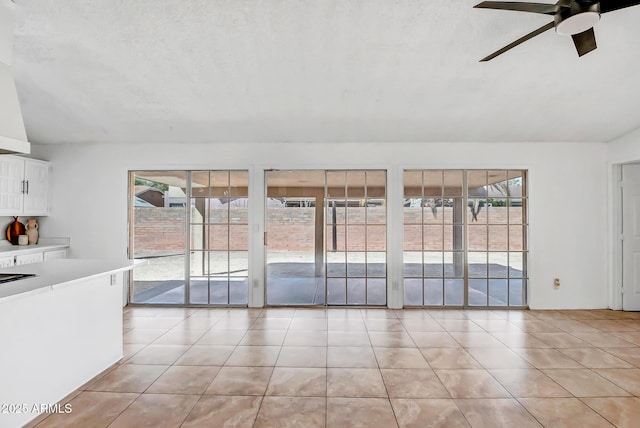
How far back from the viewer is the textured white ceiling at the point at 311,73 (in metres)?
2.52

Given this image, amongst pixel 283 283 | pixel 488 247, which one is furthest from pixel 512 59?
pixel 283 283

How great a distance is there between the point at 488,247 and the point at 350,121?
2553 millimetres

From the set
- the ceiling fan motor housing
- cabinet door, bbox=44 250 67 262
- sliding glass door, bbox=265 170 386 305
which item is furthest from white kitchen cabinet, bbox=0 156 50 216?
the ceiling fan motor housing

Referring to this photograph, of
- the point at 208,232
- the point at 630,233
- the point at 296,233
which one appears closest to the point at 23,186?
the point at 208,232

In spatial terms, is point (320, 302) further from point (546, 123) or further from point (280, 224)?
point (546, 123)

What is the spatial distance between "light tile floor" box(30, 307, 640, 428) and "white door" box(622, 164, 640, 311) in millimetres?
428

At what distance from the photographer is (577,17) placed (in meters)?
1.93

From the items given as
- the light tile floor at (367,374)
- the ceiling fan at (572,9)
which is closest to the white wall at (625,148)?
the light tile floor at (367,374)

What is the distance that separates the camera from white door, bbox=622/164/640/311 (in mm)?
4344

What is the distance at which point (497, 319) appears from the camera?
4035mm

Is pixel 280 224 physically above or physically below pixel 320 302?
above

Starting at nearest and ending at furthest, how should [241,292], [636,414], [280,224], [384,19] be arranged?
[636,414]
[384,19]
[241,292]
[280,224]

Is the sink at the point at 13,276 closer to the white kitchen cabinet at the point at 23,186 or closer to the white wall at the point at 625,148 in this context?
the white kitchen cabinet at the point at 23,186

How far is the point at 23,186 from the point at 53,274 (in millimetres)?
2815
